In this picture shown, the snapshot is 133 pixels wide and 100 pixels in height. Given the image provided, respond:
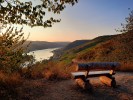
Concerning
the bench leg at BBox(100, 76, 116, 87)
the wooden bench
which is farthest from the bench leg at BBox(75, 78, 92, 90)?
the bench leg at BBox(100, 76, 116, 87)

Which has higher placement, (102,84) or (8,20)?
(8,20)

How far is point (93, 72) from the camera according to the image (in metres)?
13.6

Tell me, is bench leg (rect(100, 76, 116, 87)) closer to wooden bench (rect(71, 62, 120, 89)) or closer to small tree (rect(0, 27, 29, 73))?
wooden bench (rect(71, 62, 120, 89))

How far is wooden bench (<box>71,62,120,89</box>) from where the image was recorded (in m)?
12.7

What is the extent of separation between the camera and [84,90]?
41.4 feet

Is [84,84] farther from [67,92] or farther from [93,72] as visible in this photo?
[93,72]

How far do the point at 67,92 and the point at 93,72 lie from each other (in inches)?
77.2

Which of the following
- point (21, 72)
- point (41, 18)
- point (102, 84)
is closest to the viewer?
point (41, 18)

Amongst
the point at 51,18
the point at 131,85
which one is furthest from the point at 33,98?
the point at 131,85

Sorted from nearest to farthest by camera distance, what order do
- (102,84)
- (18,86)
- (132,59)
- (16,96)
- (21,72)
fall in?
(16,96)
(18,86)
(102,84)
(21,72)
(132,59)

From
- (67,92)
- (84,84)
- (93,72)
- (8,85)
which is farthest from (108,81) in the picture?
(8,85)

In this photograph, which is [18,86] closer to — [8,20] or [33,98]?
[33,98]

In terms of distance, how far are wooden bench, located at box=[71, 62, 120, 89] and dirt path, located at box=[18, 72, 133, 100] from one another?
302 mm

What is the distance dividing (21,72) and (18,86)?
10.7ft
